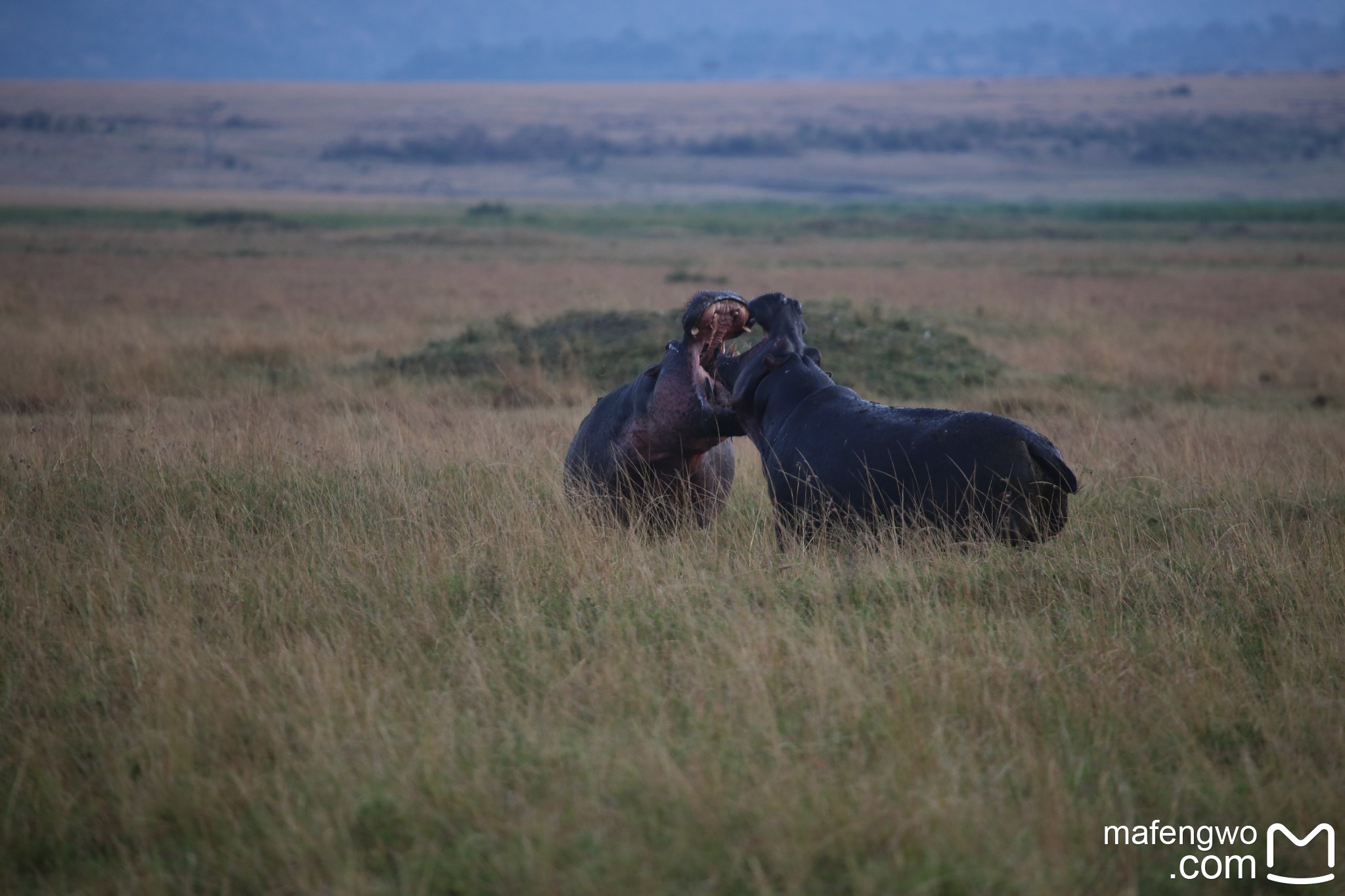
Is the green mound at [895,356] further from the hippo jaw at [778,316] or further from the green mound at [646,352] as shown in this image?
the hippo jaw at [778,316]

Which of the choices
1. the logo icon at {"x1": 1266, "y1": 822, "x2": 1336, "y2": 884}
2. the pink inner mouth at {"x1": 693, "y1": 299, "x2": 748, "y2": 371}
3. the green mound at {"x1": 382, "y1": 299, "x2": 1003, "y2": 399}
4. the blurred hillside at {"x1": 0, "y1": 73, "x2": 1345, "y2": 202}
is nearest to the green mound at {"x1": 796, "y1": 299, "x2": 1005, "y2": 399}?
the green mound at {"x1": 382, "y1": 299, "x2": 1003, "y2": 399}

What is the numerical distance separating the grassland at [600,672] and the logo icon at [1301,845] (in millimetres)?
58

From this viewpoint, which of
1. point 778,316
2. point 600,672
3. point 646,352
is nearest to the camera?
point 600,672

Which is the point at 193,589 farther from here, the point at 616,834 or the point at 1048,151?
the point at 1048,151

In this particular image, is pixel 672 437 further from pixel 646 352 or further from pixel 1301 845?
pixel 646 352

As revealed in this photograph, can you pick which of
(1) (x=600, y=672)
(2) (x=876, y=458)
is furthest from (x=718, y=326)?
(1) (x=600, y=672)

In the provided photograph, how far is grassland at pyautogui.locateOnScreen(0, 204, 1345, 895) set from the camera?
343 centimetres

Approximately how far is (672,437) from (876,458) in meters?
1.16

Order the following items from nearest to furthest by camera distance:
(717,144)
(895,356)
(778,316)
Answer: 1. (778,316)
2. (895,356)
3. (717,144)

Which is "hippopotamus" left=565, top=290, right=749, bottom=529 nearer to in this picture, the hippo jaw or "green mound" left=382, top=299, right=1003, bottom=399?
the hippo jaw

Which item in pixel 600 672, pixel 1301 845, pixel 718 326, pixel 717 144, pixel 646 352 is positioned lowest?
pixel 1301 845

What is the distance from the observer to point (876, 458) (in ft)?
19.8

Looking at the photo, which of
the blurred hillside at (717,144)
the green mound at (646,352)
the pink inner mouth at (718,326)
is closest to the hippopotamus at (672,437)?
the pink inner mouth at (718,326)

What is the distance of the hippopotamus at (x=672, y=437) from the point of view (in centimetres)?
631
